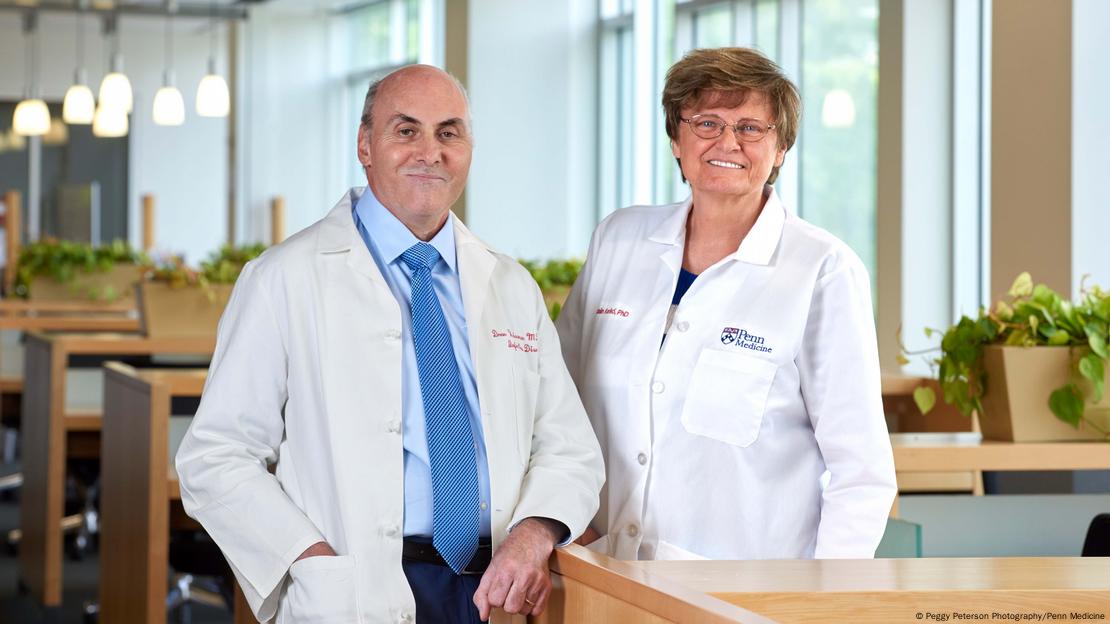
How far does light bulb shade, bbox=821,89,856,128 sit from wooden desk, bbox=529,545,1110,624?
7134 millimetres

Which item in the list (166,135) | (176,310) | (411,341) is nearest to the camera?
(411,341)

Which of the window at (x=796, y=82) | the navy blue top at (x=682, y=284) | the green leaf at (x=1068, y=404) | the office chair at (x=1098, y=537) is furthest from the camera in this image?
the window at (x=796, y=82)

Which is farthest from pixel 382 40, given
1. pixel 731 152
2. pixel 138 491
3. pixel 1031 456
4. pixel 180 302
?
pixel 731 152

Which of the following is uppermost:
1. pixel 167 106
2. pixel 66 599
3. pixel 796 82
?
pixel 796 82

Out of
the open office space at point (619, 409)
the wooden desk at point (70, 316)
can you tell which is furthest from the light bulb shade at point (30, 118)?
the open office space at point (619, 409)

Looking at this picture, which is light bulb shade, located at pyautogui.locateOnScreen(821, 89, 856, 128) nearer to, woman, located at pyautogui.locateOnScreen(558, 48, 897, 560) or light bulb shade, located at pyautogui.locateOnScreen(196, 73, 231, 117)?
light bulb shade, located at pyautogui.locateOnScreen(196, 73, 231, 117)

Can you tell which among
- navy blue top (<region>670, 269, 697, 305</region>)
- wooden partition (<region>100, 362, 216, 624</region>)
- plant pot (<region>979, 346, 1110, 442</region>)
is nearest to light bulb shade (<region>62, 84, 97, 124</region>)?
wooden partition (<region>100, 362, 216, 624</region>)

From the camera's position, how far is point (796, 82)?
9.84 meters

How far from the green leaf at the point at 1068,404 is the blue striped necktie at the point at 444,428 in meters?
1.70

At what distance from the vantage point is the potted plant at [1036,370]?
10.7 feet

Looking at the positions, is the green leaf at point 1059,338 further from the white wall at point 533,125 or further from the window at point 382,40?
the window at point 382,40

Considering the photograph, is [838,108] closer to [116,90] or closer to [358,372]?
[116,90]

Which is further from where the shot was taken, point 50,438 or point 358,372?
point 50,438

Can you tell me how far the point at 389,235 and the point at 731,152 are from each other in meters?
0.59
